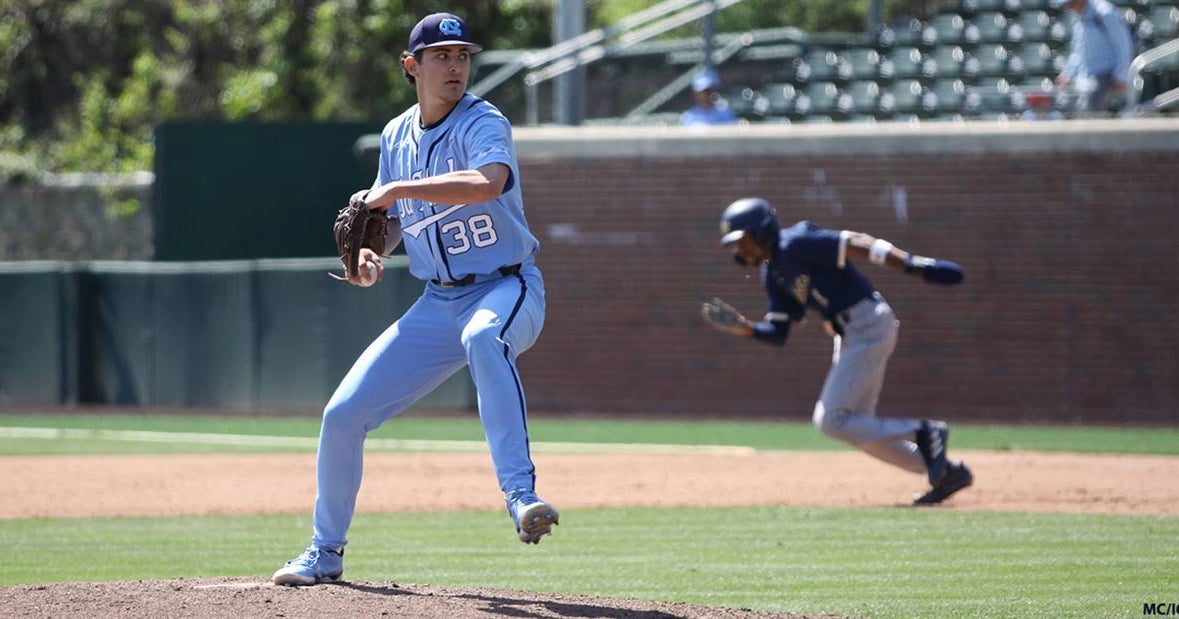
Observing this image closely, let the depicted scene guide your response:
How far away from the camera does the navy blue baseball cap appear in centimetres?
554

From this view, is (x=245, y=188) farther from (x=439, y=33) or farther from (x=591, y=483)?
(x=439, y=33)

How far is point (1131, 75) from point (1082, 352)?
8.88 ft

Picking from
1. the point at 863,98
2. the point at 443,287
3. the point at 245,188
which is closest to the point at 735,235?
the point at 443,287

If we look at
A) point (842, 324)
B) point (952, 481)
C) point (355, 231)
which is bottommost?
point (952, 481)

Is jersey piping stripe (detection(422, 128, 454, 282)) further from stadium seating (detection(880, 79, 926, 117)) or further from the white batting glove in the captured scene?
stadium seating (detection(880, 79, 926, 117))

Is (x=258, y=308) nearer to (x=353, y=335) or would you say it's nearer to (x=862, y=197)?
(x=353, y=335)

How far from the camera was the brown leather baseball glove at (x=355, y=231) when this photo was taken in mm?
5734

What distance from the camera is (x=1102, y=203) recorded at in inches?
599

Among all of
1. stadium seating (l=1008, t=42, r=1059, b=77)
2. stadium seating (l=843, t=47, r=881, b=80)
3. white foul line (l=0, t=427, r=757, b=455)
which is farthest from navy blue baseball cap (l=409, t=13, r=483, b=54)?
stadium seating (l=843, t=47, r=881, b=80)

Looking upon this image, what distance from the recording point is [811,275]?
9.53 m

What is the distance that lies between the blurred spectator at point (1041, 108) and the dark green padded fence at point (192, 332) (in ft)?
20.9

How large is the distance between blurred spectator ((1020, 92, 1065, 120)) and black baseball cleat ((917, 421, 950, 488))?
7.41 m

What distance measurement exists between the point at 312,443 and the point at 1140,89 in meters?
8.89

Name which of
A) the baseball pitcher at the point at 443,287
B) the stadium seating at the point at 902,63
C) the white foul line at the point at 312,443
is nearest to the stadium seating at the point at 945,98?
the stadium seating at the point at 902,63
